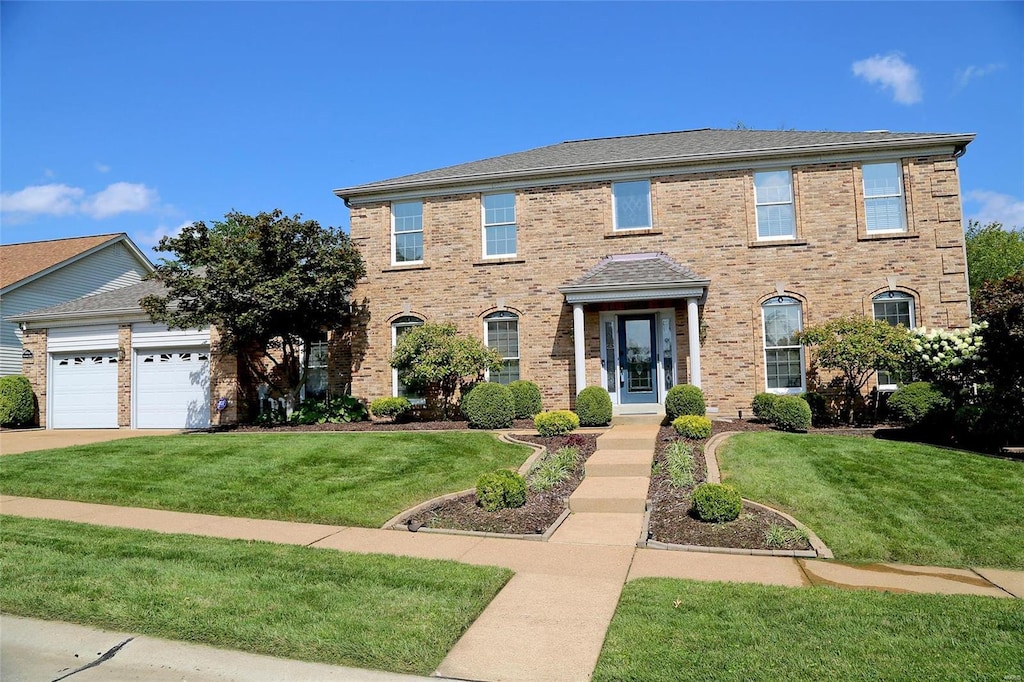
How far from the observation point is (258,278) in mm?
15398

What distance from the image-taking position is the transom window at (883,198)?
51.3ft

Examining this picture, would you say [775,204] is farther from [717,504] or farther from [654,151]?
[717,504]

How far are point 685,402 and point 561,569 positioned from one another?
8.19 metres

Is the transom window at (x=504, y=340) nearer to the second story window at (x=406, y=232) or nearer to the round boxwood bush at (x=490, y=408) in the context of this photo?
the round boxwood bush at (x=490, y=408)

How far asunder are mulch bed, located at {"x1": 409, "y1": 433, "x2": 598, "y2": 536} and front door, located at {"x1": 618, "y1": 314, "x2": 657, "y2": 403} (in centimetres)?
694

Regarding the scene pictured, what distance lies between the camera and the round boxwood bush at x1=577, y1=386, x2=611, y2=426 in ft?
46.3

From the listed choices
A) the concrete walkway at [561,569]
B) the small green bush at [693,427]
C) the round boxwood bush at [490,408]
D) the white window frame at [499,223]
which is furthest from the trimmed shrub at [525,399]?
the concrete walkway at [561,569]

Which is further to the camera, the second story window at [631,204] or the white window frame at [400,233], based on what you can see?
the white window frame at [400,233]

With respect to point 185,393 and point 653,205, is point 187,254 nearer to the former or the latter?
point 185,393

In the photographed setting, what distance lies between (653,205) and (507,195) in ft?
13.1

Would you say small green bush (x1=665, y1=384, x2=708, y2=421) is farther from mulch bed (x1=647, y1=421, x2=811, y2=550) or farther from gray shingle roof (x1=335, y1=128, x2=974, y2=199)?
gray shingle roof (x1=335, y1=128, x2=974, y2=199)

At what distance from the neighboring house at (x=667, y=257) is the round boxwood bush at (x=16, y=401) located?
35.8 ft

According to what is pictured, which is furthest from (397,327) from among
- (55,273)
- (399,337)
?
(55,273)

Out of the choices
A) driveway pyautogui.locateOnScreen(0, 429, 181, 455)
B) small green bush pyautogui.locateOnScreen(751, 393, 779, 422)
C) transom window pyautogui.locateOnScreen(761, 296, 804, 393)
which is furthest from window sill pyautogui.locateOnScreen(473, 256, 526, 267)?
driveway pyautogui.locateOnScreen(0, 429, 181, 455)
